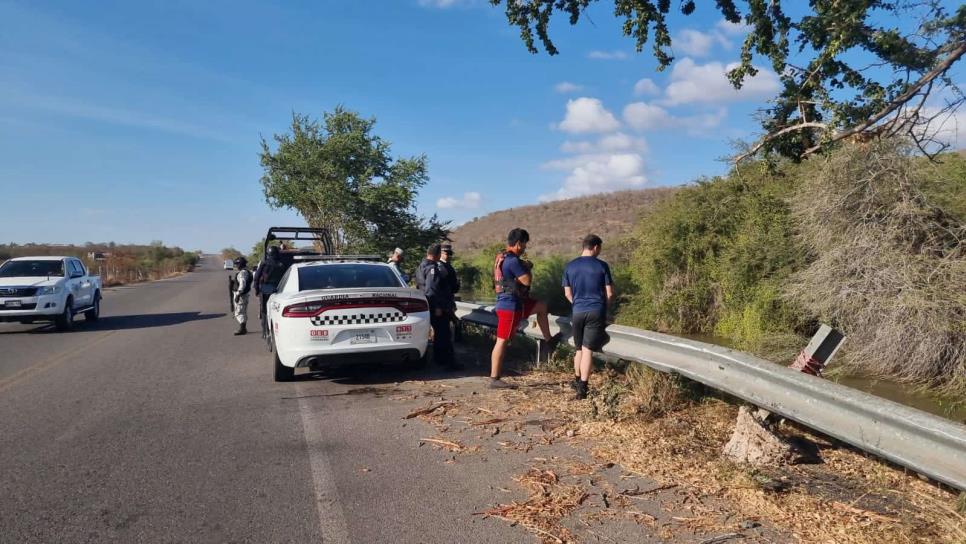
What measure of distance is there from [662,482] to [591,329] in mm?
2480

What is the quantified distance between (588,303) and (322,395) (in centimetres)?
317

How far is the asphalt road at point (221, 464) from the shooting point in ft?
12.7

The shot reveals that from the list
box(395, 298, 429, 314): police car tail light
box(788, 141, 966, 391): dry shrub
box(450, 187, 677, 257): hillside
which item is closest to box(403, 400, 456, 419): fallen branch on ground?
box(395, 298, 429, 314): police car tail light

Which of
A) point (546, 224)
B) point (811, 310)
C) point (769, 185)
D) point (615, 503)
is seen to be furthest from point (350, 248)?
point (546, 224)

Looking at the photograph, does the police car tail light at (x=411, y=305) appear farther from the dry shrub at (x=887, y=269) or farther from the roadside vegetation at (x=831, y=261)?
the dry shrub at (x=887, y=269)

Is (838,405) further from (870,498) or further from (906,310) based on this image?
(906,310)

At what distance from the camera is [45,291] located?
45.0 ft

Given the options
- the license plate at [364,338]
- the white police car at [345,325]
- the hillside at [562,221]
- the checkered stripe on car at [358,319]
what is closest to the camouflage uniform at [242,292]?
the white police car at [345,325]

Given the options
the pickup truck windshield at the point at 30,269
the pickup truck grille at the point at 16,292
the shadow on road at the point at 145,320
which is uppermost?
the pickup truck windshield at the point at 30,269

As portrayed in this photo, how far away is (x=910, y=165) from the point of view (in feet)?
28.1

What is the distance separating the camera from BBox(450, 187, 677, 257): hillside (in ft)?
163

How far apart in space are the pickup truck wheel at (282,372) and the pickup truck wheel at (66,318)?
8887 mm

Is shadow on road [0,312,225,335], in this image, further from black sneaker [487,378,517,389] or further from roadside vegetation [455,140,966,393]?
roadside vegetation [455,140,966,393]

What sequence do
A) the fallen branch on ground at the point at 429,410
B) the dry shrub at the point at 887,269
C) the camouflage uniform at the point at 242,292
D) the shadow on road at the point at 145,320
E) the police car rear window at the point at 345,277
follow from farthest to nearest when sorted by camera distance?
the shadow on road at the point at 145,320, the camouflage uniform at the point at 242,292, the police car rear window at the point at 345,277, the dry shrub at the point at 887,269, the fallen branch on ground at the point at 429,410
